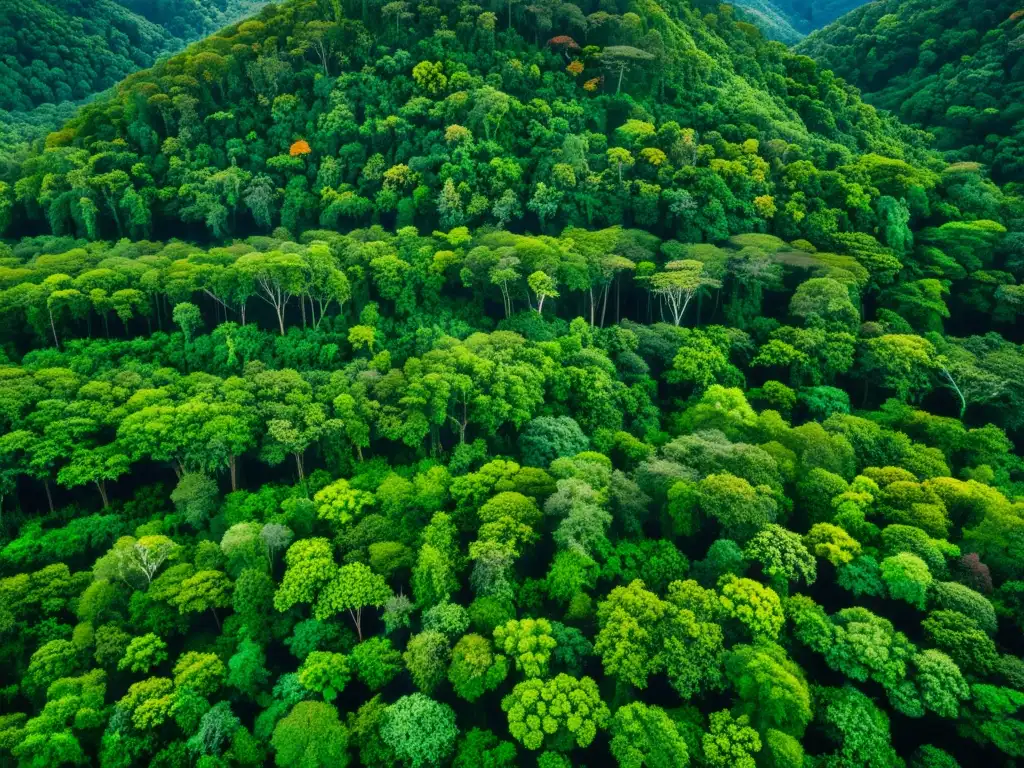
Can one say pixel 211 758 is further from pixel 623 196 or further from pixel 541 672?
pixel 623 196

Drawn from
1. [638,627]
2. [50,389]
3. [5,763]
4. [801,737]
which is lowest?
[5,763]

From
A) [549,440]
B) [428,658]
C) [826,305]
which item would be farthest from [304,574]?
[826,305]

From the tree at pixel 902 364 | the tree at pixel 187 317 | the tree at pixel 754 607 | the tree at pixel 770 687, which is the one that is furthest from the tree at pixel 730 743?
the tree at pixel 187 317

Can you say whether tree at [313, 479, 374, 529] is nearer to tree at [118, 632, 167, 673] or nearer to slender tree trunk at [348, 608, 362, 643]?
slender tree trunk at [348, 608, 362, 643]

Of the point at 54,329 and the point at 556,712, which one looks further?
the point at 54,329

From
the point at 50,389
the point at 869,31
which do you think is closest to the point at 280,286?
the point at 50,389

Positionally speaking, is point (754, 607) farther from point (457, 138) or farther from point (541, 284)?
point (457, 138)
